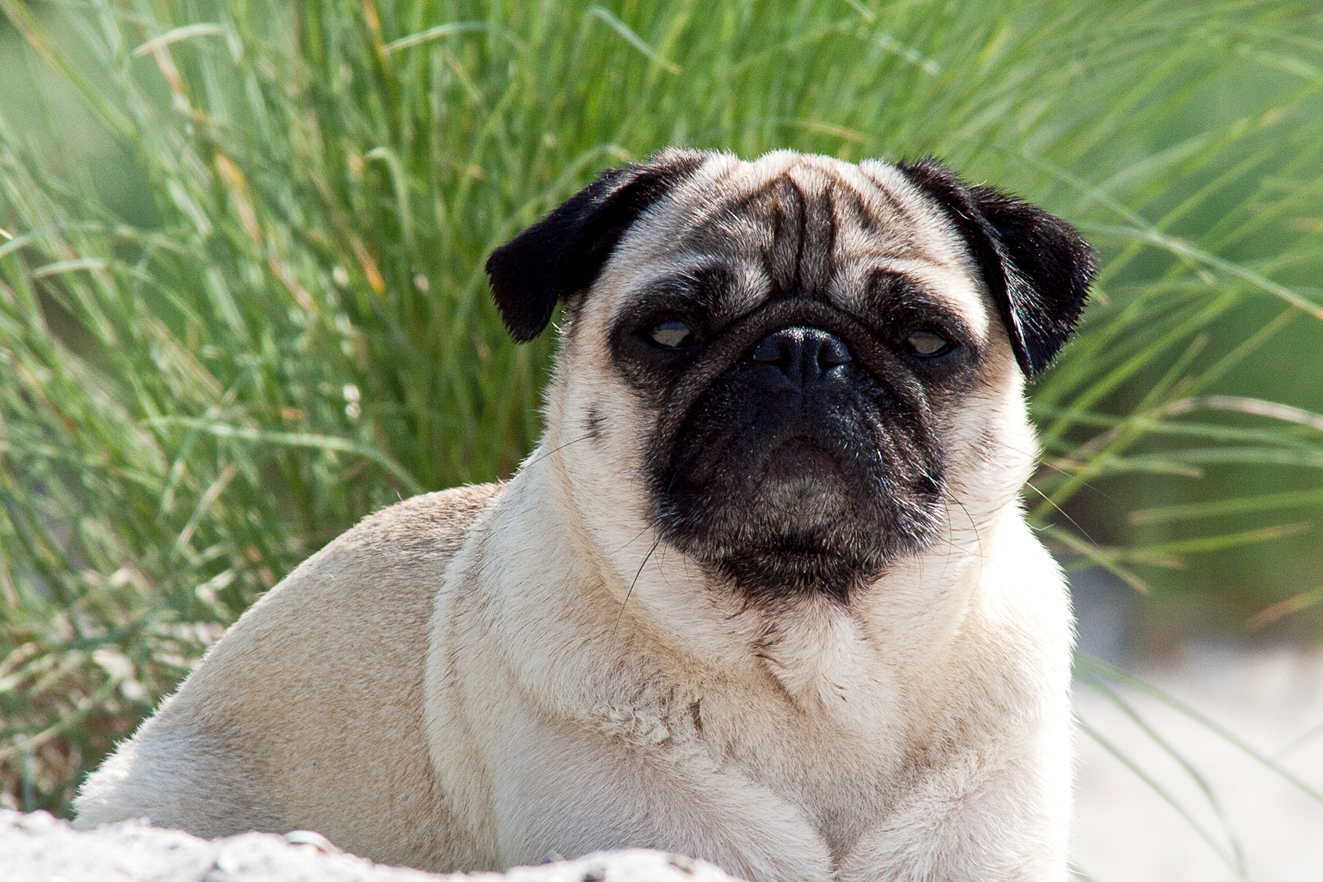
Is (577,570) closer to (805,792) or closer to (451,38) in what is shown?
(805,792)

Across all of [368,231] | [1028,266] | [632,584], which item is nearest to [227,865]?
[632,584]

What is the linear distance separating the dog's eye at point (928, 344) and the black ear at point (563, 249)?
0.73 metres

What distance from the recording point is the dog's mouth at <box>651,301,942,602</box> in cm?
240

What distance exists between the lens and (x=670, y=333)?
8.57 feet

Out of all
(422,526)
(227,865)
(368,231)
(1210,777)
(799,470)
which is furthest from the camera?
(1210,777)

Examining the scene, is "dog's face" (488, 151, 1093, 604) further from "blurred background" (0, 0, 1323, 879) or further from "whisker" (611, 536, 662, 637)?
"blurred background" (0, 0, 1323, 879)

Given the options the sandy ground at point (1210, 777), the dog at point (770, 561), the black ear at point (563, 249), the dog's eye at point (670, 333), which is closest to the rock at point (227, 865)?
the dog at point (770, 561)

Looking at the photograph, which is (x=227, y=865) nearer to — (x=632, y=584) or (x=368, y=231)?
(x=632, y=584)

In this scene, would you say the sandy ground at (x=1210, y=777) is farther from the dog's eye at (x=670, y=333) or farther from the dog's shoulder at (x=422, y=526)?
the dog's eye at (x=670, y=333)

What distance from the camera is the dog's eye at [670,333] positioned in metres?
2.61

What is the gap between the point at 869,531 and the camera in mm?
2473

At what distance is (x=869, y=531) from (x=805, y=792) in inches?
21.9

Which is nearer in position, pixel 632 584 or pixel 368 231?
pixel 632 584

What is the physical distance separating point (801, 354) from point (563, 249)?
60 centimetres
